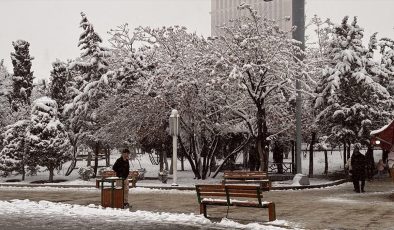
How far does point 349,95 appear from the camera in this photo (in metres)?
35.2

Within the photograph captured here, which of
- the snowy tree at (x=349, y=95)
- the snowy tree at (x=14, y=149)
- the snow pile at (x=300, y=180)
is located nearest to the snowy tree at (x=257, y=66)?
the snow pile at (x=300, y=180)

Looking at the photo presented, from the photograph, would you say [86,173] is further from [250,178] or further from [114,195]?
[114,195]

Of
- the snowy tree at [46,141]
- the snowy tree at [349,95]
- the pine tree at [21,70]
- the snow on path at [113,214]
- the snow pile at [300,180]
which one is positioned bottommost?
the snow on path at [113,214]

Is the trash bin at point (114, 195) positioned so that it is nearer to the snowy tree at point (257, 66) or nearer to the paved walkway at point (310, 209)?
the paved walkway at point (310, 209)

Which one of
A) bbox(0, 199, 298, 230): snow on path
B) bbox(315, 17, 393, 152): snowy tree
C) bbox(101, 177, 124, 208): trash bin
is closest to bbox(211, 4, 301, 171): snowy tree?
bbox(315, 17, 393, 152): snowy tree

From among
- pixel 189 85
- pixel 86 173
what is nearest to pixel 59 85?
pixel 86 173

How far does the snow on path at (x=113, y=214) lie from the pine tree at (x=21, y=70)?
1709 inches

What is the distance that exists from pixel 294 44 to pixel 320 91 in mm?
8620

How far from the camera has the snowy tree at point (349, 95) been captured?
3359cm

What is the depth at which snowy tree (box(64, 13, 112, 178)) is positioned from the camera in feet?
116

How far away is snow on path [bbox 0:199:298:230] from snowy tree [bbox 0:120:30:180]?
22.0m

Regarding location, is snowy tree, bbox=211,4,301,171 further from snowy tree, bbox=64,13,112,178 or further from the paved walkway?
snowy tree, bbox=64,13,112,178

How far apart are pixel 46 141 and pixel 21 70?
27020 mm

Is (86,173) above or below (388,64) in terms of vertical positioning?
below
